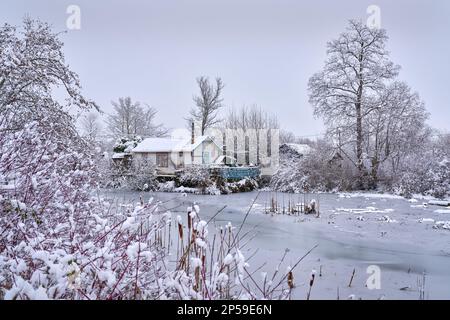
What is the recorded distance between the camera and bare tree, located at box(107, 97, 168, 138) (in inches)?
1879

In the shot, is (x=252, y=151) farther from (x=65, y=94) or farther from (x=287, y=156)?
(x=65, y=94)

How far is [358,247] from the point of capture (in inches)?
339

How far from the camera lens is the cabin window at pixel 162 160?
33.1m

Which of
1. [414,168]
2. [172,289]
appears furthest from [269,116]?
[172,289]

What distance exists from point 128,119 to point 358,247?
43.4m

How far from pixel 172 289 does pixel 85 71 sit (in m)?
9.44

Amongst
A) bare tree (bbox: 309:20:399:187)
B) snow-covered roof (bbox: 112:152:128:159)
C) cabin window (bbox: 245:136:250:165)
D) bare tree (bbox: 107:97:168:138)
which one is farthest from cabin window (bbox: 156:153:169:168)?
bare tree (bbox: 107:97:168:138)

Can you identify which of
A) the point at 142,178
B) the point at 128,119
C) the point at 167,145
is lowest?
the point at 142,178

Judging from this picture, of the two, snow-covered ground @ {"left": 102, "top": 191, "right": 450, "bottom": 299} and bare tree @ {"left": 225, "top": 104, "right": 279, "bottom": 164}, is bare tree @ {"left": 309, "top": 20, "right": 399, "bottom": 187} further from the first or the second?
bare tree @ {"left": 225, "top": 104, "right": 279, "bottom": 164}

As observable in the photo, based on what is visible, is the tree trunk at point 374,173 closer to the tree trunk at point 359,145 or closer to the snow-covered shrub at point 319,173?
the tree trunk at point 359,145

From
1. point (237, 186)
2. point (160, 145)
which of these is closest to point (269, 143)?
point (160, 145)

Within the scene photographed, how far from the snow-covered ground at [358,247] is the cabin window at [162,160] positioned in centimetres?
1847

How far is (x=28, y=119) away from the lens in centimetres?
852

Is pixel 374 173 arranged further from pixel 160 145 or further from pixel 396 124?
pixel 160 145
